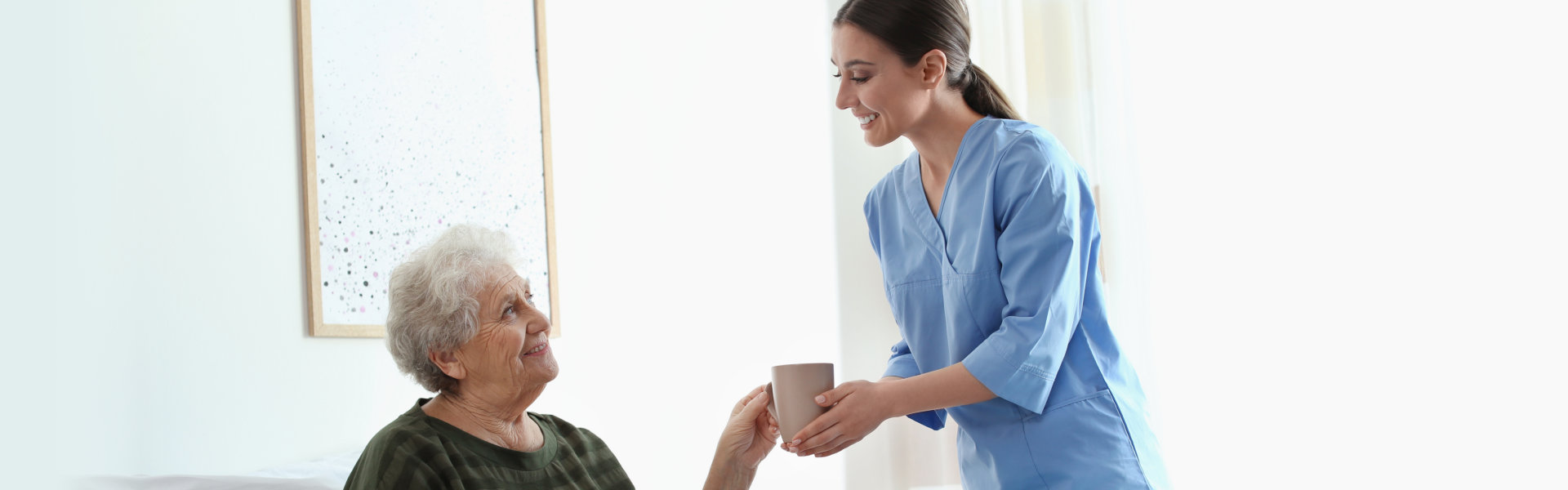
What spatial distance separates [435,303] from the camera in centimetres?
138

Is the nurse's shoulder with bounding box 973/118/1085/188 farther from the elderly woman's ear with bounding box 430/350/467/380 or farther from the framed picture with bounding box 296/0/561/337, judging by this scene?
the framed picture with bounding box 296/0/561/337

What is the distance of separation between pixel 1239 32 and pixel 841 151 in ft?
3.30

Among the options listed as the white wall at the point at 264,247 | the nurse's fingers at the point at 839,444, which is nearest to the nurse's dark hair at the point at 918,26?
the nurse's fingers at the point at 839,444

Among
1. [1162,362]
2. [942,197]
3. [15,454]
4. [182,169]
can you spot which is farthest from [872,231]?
[15,454]

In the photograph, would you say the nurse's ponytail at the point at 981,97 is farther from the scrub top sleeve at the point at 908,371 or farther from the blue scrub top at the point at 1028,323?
the scrub top sleeve at the point at 908,371

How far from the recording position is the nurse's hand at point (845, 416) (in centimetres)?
122

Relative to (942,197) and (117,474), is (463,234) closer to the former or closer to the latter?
(117,474)

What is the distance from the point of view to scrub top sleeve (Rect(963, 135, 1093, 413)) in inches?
46.5

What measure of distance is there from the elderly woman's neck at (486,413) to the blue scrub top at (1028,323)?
564mm

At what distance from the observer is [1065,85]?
7.24ft

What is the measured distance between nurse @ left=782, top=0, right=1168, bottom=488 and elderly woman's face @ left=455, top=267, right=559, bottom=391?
39 centimetres

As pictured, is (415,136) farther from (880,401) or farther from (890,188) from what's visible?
(880,401)

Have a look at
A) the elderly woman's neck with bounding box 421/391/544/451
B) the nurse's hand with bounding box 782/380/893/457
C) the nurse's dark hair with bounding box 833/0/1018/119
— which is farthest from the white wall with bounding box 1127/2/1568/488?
the elderly woman's neck with bounding box 421/391/544/451

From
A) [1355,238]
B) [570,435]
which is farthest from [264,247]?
[1355,238]
